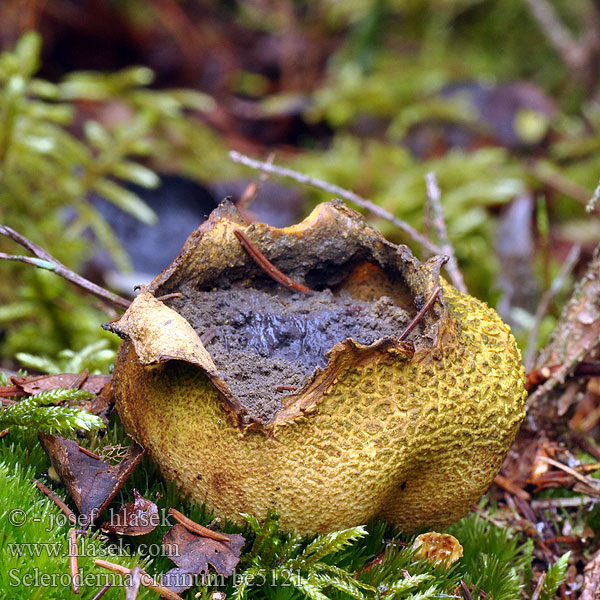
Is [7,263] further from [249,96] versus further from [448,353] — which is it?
[249,96]

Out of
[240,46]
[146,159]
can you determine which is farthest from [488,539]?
[240,46]

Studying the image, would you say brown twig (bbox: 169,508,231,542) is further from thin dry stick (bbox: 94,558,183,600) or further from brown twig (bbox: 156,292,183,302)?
brown twig (bbox: 156,292,183,302)

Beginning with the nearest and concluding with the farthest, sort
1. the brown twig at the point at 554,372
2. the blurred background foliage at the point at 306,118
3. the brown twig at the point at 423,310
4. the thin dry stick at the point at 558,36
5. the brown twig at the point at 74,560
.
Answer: the brown twig at the point at 74,560, the brown twig at the point at 423,310, the brown twig at the point at 554,372, the blurred background foliage at the point at 306,118, the thin dry stick at the point at 558,36

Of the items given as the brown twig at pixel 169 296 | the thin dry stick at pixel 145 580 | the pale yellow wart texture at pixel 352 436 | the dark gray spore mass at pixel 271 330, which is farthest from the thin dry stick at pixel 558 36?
the thin dry stick at pixel 145 580

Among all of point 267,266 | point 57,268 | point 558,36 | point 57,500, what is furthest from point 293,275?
point 558,36

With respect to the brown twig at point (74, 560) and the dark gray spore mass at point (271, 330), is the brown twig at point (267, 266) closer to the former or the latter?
the dark gray spore mass at point (271, 330)

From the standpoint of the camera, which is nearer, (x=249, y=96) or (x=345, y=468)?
(x=345, y=468)
